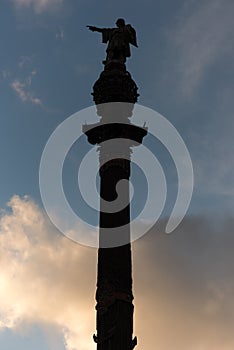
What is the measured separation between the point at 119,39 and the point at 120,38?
114 millimetres

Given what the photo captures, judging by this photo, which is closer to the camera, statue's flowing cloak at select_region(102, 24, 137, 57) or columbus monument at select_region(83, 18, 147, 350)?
columbus monument at select_region(83, 18, 147, 350)

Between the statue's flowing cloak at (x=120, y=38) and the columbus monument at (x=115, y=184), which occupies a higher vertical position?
the statue's flowing cloak at (x=120, y=38)

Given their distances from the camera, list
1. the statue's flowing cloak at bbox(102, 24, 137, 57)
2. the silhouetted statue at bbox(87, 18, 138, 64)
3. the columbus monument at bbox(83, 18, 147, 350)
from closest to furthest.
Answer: the columbus monument at bbox(83, 18, 147, 350) → the silhouetted statue at bbox(87, 18, 138, 64) → the statue's flowing cloak at bbox(102, 24, 137, 57)

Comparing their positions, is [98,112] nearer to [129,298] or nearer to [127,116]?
[127,116]

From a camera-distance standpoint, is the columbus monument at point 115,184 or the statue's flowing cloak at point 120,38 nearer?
the columbus monument at point 115,184

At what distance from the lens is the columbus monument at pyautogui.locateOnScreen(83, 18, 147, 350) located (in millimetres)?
23484

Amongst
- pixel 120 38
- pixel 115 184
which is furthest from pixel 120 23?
pixel 115 184

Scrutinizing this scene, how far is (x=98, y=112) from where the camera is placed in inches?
1121

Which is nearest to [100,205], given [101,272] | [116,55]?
[101,272]

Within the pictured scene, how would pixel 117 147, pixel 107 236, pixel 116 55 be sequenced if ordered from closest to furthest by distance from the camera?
pixel 107 236 < pixel 117 147 < pixel 116 55

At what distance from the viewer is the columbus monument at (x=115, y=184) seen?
23484mm

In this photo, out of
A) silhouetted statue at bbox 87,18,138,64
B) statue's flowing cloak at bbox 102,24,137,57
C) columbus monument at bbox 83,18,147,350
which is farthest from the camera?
statue's flowing cloak at bbox 102,24,137,57

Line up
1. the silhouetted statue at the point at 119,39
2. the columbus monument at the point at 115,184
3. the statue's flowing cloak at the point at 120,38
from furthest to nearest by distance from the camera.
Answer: the statue's flowing cloak at the point at 120,38, the silhouetted statue at the point at 119,39, the columbus monument at the point at 115,184

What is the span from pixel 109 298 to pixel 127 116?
855 cm
